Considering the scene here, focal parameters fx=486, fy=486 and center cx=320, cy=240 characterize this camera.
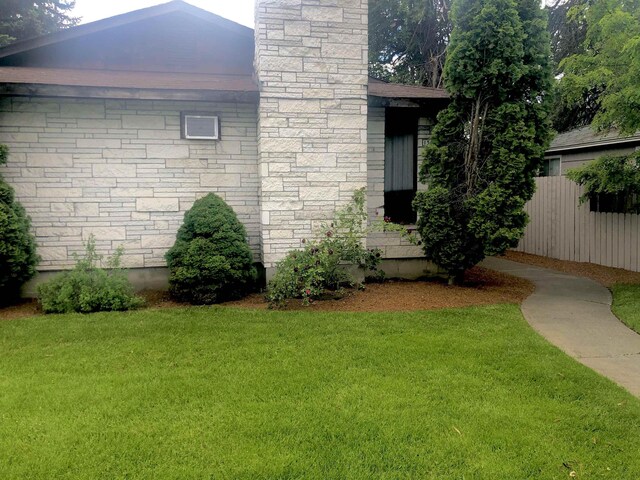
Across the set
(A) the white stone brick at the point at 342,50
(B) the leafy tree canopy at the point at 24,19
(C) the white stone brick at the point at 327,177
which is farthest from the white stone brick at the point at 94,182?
(B) the leafy tree canopy at the point at 24,19

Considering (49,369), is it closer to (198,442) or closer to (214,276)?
(198,442)

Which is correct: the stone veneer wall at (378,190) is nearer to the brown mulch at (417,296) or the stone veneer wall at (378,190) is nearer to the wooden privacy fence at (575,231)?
the brown mulch at (417,296)

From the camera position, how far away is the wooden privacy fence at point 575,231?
9641 mm

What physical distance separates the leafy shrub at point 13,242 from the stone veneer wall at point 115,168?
0.55 m

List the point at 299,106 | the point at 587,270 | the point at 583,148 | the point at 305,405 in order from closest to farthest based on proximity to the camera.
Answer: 1. the point at 305,405
2. the point at 299,106
3. the point at 587,270
4. the point at 583,148

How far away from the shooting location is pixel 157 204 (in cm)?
761

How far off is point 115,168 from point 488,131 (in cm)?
575

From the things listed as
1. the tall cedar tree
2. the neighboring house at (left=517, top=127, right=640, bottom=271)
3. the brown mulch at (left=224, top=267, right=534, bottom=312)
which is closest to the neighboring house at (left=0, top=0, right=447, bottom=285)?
the tall cedar tree

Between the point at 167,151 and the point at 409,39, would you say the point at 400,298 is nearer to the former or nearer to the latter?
the point at 167,151

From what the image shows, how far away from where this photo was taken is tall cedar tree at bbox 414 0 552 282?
279 inches

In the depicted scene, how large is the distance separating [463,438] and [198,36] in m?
8.40

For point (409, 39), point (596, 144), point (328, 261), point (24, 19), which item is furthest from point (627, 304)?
point (24, 19)

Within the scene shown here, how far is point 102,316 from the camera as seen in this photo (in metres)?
6.11

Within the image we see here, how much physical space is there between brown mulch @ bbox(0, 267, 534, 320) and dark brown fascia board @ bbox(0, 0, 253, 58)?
4403 millimetres
